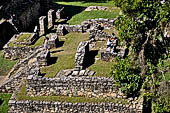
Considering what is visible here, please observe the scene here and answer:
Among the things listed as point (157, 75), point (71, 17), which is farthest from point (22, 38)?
point (157, 75)

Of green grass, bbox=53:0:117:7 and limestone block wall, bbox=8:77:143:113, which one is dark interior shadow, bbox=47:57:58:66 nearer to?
limestone block wall, bbox=8:77:143:113

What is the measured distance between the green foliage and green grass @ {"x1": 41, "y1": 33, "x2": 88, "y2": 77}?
423cm

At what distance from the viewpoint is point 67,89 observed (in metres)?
20.4

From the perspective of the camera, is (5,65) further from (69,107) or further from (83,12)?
(83,12)

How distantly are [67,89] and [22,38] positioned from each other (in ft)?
36.4

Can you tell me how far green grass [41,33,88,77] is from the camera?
22530 mm

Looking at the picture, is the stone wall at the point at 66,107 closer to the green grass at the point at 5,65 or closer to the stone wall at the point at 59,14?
the green grass at the point at 5,65

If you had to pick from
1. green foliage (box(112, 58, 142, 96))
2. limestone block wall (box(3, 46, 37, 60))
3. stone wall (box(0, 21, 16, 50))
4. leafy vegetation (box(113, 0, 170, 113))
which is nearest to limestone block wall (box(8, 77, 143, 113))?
green foliage (box(112, 58, 142, 96))

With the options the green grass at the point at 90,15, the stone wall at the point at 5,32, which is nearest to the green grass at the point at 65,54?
the stone wall at the point at 5,32

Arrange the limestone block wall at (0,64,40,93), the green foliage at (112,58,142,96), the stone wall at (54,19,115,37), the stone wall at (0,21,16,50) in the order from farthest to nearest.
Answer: the stone wall at (0,21,16,50), the stone wall at (54,19,115,37), the limestone block wall at (0,64,40,93), the green foliage at (112,58,142,96)

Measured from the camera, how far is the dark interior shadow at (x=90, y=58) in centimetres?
2278

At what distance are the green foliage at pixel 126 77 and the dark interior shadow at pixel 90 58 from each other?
3643 millimetres

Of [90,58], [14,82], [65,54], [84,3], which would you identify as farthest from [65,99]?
[84,3]

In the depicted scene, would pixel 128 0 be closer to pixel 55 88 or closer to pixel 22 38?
pixel 55 88
